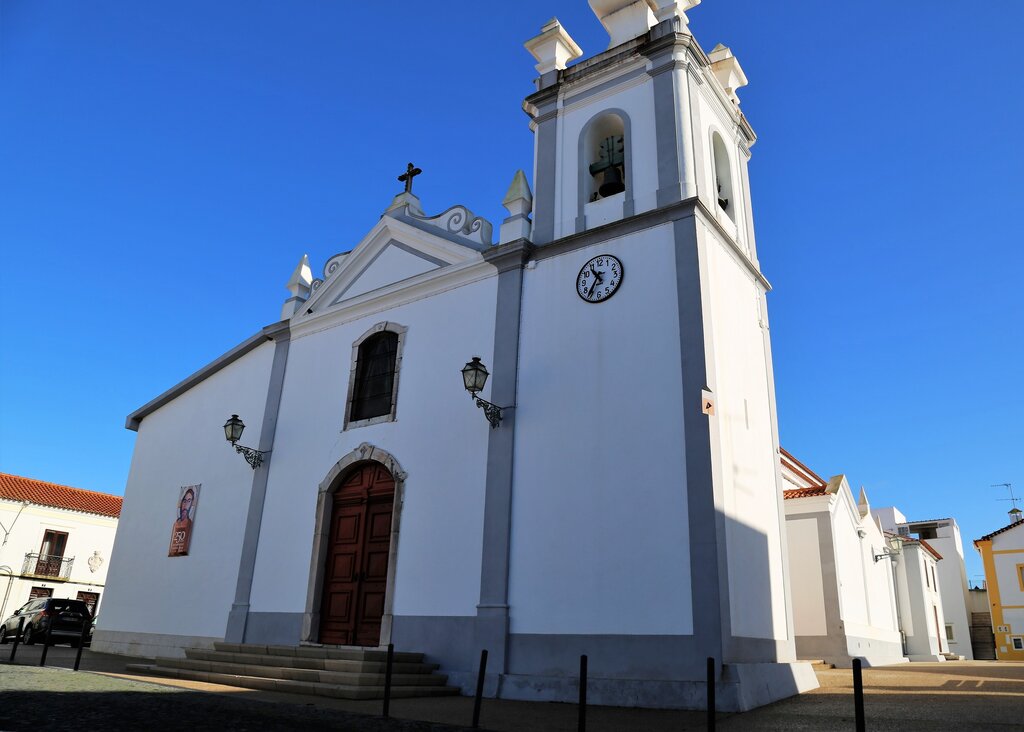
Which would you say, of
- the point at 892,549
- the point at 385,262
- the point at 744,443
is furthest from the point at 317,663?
the point at 892,549

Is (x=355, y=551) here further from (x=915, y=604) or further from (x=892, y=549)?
(x=915, y=604)

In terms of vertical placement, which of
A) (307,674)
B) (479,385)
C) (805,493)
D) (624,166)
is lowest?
(307,674)

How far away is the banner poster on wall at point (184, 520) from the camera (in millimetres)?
14453

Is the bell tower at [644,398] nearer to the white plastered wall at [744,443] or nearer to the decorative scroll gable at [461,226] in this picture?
the white plastered wall at [744,443]

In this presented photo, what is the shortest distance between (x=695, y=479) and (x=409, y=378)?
531 cm

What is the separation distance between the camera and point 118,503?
116ft

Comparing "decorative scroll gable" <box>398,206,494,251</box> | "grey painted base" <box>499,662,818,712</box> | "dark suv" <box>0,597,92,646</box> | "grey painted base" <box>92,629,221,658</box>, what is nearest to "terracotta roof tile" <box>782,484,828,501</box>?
"grey painted base" <box>499,662,818,712</box>

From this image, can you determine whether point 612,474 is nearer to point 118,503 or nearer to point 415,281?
point 415,281

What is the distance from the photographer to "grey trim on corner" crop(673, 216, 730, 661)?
8225mm

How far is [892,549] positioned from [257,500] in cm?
1795

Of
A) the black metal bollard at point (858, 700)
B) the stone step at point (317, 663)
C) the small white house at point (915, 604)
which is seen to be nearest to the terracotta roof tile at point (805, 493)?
the small white house at point (915, 604)

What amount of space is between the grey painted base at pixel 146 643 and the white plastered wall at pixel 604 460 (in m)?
Result: 6.91

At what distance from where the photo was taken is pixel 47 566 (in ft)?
100

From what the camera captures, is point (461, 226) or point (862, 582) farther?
point (862, 582)
